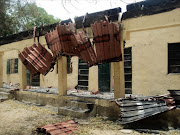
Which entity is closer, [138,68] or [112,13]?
[112,13]

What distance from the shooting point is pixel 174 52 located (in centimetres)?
724

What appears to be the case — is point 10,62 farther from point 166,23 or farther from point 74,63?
point 166,23

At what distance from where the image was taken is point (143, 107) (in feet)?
13.3

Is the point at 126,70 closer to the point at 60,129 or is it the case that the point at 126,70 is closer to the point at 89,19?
the point at 89,19

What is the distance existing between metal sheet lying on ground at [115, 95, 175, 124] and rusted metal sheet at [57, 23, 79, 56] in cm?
212

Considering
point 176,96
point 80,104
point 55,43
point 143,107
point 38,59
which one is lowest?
point 80,104

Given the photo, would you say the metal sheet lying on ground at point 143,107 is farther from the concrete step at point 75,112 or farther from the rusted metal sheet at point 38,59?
the rusted metal sheet at point 38,59

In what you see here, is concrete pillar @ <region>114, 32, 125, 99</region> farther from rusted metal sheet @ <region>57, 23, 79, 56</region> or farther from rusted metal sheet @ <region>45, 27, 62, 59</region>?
rusted metal sheet @ <region>45, 27, 62, 59</region>

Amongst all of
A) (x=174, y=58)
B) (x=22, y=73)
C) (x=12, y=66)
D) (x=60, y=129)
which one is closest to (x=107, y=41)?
(x=60, y=129)

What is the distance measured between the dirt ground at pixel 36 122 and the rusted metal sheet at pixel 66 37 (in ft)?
6.82

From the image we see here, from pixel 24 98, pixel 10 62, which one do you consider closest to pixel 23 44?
pixel 24 98

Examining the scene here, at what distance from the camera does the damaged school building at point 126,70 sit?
13.7 feet

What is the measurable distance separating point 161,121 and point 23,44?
6.54 meters

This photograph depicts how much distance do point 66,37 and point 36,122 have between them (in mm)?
2724
